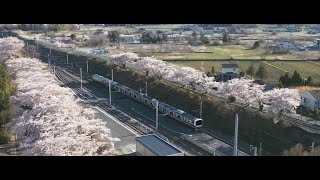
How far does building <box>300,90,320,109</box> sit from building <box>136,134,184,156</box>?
4.60 metres

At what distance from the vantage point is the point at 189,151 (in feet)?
20.4

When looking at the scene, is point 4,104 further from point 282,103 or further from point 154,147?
point 282,103

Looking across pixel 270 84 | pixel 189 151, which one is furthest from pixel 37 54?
pixel 189 151

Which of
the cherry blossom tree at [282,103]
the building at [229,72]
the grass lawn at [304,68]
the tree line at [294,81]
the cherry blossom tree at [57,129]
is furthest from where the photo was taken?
the grass lawn at [304,68]

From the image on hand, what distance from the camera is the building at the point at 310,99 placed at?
797 centimetres

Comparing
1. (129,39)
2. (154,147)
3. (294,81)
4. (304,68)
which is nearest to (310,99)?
(294,81)

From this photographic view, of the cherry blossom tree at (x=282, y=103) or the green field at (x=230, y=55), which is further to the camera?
the green field at (x=230, y=55)

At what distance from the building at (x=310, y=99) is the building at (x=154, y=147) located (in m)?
4.60

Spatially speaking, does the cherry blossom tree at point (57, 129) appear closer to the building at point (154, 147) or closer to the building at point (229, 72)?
the building at point (154, 147)

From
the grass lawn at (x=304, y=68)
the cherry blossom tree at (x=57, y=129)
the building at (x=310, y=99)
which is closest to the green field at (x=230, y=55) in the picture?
the grass lawn at (x=304, y=68)

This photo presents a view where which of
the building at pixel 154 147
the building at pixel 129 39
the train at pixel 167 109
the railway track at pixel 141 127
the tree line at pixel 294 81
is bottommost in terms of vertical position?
the railway track at pixel 141 127

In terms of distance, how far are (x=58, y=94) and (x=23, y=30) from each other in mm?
21364

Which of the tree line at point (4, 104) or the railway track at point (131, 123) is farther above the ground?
the tree line at point (4, 104)

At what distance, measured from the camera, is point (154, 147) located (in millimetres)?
5047
